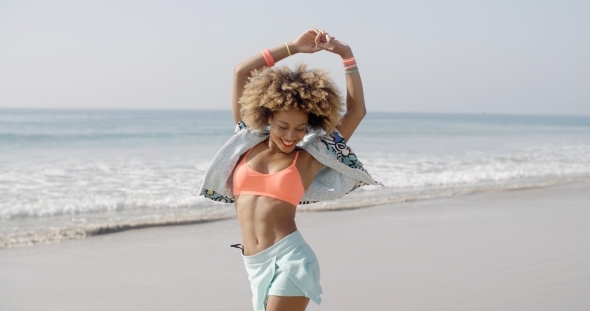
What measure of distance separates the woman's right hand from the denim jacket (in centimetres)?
42

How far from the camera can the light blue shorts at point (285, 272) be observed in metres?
2.84

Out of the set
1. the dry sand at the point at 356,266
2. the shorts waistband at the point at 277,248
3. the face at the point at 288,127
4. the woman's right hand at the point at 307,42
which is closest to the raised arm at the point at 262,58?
the woman's right hand at the point at 307,42

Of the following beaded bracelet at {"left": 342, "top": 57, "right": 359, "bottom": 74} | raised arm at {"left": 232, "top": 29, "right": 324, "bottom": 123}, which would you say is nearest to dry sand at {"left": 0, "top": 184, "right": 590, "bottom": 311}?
raised arm at {"left": 232, "top": 29, "right": 324, "bottom": 123}

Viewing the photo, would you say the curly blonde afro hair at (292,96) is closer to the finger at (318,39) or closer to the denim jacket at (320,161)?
the denim jacket at (320,161)

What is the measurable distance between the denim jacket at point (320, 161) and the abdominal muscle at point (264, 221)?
0.20 meters

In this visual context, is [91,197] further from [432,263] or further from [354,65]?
[354,65]

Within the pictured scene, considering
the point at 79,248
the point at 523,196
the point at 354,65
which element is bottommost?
the point at 523,196

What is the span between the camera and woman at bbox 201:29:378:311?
2883mm

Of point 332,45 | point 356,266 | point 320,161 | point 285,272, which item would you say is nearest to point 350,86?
point 332,45

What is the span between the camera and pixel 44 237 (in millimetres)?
6941

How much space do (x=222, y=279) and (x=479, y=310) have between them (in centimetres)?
202

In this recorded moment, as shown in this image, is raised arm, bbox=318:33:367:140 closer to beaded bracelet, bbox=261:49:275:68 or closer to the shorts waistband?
beaded bracelet, bbox=261:49:275:68

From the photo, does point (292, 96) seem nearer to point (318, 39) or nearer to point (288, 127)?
point (288, 127)

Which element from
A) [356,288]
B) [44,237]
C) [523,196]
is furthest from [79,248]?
[523,196]
